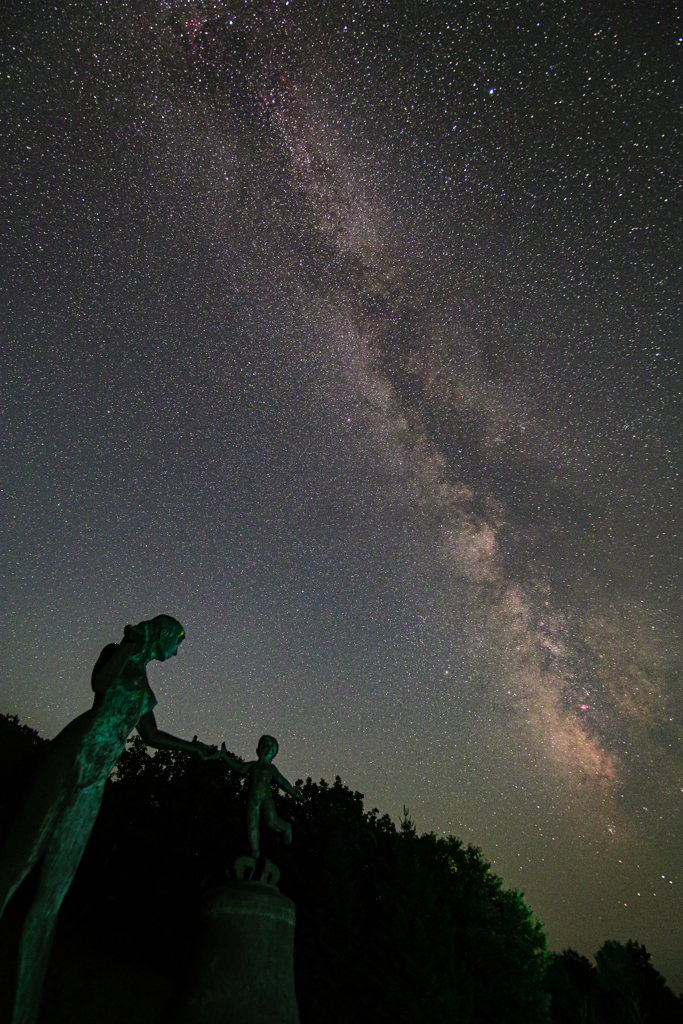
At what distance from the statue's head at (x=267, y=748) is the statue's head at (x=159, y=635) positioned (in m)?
2.32

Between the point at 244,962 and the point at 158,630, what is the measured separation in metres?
2.83

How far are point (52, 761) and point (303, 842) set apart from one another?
74.3 ft

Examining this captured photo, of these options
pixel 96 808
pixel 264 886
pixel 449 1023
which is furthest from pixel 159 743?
pixel 449 1023

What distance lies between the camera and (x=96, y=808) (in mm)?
4328

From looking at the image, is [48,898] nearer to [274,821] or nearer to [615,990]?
[274,821]

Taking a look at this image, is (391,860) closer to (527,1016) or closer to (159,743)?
(527,1016)

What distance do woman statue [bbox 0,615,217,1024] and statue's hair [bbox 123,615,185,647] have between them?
0.03 ft

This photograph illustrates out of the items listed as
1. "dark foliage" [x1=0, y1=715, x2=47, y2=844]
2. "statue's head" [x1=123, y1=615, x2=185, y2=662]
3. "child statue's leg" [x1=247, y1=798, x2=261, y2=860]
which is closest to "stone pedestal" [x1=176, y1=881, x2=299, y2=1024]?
"child statue's leg" [x1=247, y1=798, x2=261, y2=860]

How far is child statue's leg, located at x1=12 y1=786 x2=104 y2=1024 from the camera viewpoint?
153 inches

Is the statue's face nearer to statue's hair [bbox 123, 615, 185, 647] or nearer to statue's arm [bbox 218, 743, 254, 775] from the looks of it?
statue's arm [bbox 218, 743, 254, 775]

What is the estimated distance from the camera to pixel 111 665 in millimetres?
4703

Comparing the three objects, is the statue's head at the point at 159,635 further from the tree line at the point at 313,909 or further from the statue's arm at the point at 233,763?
the tree line at the point at 313,909

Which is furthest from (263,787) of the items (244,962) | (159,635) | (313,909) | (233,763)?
(313,909)

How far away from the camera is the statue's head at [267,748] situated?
6.78 metres
